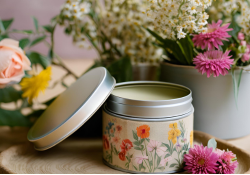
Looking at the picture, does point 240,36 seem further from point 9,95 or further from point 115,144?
point 9,95

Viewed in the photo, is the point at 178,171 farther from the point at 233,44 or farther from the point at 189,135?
the point at 233,44

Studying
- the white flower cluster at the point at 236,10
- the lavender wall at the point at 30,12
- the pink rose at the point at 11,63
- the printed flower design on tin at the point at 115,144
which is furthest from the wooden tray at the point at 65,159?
the lavender wall at the point at 30,12

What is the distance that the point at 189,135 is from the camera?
0.43 m

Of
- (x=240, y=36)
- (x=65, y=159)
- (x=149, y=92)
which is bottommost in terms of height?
(x=65, y=159)

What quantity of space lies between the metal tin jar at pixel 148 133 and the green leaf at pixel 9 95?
0.24 m

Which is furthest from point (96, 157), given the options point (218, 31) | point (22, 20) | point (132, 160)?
point (22, 20)

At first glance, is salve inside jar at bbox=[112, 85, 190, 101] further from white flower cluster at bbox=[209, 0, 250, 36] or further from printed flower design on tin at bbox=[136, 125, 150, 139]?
white flower cluster at bbox=[209, 0, 250, 36]

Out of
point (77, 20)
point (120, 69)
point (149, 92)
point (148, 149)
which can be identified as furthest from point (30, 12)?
point (148, 149)

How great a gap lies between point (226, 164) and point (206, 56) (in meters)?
0.18

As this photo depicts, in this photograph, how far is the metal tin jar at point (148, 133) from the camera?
40 cm

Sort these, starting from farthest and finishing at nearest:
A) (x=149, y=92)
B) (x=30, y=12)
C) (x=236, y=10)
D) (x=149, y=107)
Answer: (x=30, y=12) → (x=236, y=10) → (x=149, y=92) → (x=149, y=107)

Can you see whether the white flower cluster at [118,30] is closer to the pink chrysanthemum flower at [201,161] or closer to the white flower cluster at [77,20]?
the white flower cluster at [77,20]

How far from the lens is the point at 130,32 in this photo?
673mm

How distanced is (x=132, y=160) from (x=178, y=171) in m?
0.08
